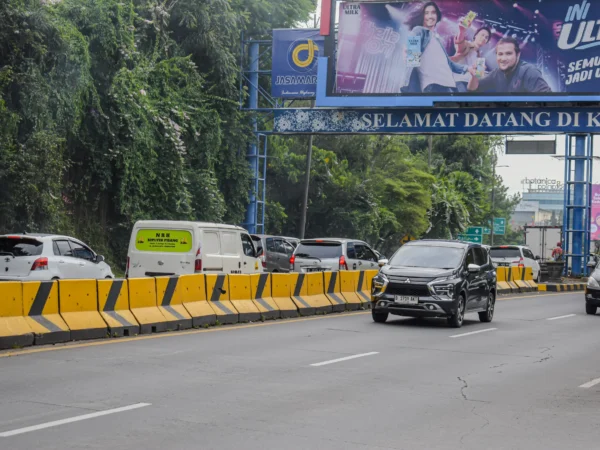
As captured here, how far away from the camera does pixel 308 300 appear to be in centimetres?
2127

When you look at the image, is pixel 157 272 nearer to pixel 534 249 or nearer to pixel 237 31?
pixel 237 31

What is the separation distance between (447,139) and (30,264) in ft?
210

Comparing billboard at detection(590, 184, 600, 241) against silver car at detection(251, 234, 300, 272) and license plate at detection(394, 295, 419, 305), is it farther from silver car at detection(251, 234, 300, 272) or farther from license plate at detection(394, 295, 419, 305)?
license plate at detection(394, 295, 419, 305)

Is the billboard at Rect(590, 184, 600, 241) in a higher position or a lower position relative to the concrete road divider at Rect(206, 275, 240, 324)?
higher

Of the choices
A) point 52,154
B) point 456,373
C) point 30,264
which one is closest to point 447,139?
point 52,154

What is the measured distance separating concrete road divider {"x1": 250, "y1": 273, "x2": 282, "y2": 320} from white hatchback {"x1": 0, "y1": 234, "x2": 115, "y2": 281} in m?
4.21

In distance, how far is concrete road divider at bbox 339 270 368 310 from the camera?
22984 mm

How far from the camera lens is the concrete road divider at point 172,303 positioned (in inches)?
655

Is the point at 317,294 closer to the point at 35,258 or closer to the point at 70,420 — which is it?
the point at 35,258

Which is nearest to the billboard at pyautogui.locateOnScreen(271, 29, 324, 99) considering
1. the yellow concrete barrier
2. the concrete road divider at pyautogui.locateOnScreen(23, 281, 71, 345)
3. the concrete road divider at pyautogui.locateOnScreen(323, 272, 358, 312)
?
the yellow concrete barrier

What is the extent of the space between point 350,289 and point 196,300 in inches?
254

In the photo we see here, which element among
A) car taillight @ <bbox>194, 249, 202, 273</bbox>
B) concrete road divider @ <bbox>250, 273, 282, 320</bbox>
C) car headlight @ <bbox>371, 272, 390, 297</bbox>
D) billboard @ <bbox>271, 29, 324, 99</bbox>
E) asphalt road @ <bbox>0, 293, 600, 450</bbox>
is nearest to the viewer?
asphalt road @ <bbox>0, 293, 600, 450</bbox>

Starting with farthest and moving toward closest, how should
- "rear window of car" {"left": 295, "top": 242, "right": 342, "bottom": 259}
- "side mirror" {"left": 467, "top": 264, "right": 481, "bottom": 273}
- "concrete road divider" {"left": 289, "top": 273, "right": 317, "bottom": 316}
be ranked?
1. "rear window of car" {"left": 295, "top": 242, "right": 342, "bottom": 259}
2. "concrete road divider" {"left": 289, "top": 273, "right": 317, "bottom": 316}
3. "side mirror" {"left": 467, "top": 264, "right": 481, "bottom": 273}

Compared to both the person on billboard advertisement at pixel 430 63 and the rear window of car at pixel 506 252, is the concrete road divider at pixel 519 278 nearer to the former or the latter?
the rear window of car at pixel 506 252
